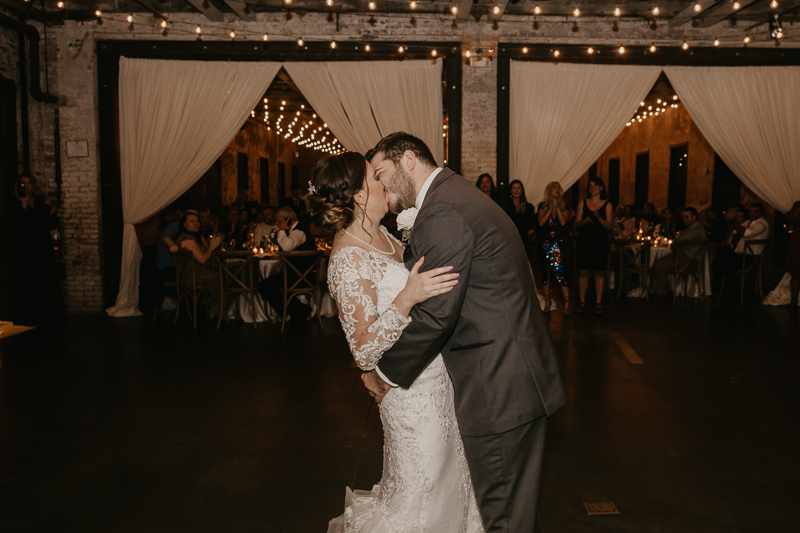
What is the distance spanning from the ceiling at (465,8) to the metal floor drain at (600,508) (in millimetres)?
5840

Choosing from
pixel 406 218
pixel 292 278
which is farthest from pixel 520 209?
pixel 406 218

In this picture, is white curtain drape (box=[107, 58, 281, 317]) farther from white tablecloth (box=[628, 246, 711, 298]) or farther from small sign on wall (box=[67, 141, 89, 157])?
white tablecloth (box=[628, 246, 711, 298])

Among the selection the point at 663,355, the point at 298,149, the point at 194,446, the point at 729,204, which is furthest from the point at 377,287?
the point at 298,149

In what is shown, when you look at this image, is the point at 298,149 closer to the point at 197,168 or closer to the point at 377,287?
the point at 197,168

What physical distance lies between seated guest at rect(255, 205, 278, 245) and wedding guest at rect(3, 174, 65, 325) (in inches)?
92.7

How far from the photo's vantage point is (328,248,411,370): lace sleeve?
180 centimetres

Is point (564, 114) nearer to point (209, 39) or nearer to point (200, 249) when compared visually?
point (209, 39)

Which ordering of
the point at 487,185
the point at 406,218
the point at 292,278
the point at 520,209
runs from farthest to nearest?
the point at 520,209
the point at 487,185
the point at 292,278
the point at 406,218

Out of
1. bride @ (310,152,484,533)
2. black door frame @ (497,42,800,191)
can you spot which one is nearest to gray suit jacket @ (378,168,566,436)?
bride @ (310,152,484,533)

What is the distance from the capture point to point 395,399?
2.04 metres

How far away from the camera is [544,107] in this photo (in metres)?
8.05

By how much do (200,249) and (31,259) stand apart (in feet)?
5.72

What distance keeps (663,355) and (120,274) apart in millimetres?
6458

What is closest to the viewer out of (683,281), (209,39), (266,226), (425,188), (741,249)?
(425,188)
